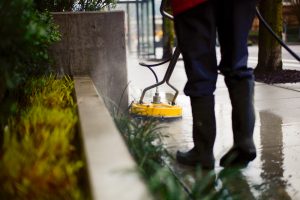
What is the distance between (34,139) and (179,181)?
34.4 inches

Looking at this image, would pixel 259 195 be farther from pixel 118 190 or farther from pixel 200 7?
pixel 118 190

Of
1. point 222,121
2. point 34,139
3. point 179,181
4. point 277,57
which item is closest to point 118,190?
point 34,139

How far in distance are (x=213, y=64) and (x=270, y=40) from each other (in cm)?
604

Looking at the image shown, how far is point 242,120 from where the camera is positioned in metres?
2.74

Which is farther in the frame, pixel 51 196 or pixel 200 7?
pixel 200 7

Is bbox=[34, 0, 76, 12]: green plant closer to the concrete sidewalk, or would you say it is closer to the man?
the concrete sidewalk

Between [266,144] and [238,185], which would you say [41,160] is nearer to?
[238,185]

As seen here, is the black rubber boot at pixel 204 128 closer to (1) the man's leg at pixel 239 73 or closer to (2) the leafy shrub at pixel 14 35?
(1) the man's leg at pixel 239 73

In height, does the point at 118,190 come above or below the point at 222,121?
above

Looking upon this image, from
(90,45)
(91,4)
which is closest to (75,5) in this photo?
(91,4)

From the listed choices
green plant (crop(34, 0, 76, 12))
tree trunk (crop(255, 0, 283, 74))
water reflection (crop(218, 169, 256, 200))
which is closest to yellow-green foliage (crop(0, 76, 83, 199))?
water reflection (crop(218, 169, 256, 200))

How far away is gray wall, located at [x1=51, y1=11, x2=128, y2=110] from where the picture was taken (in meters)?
4.25

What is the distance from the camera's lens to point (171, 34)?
17141 millimetres

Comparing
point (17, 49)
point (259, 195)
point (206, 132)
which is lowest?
point (259, 195)
